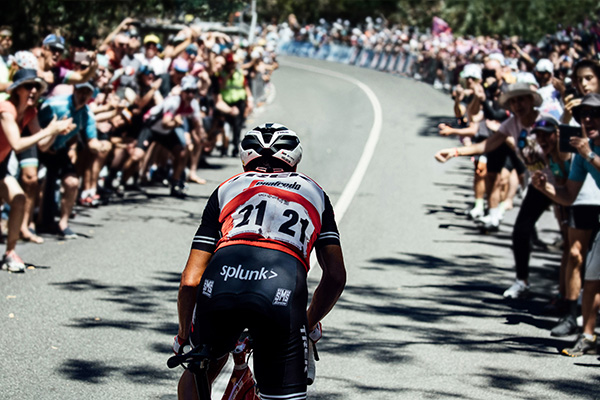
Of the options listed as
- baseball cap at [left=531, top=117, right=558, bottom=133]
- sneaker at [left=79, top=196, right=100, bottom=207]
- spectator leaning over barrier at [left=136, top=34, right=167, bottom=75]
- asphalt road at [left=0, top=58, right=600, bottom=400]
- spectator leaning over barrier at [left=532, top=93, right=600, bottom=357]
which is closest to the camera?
asphalt road at [left=0, top=58, right=600, bottom=400]

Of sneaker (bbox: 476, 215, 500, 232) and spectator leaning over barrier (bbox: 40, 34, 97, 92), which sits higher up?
spectator leaning over barrier (bbox: 40, 34, 97, 92)

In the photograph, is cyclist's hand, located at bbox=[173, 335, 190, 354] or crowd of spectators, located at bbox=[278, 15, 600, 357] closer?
cyclist's hand, located at bbox=[173, 335, 190, 354]

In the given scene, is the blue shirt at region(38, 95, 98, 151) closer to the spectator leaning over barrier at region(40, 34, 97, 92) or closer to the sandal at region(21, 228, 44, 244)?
the spectator leaning over barrier at region(40, 34, 97, 92)

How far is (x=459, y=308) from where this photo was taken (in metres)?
9.11

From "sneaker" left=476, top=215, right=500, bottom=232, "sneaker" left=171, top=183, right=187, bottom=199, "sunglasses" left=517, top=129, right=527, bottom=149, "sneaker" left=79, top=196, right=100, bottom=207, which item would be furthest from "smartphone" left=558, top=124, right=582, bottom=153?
"sneaker" left=171, top=183, right=187, bottom=199

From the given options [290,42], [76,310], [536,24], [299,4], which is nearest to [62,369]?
[76,310]

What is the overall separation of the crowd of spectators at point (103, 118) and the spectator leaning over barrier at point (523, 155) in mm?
4194

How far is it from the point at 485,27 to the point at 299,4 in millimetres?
33908

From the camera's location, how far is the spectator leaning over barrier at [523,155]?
9055 mm

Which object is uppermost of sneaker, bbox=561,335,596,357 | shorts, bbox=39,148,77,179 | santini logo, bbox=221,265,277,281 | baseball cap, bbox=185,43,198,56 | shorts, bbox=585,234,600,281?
santini logo, bbox=221,265,277,281

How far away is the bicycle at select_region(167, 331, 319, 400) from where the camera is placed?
423 cm

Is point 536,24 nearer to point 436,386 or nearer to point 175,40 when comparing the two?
point 175,40

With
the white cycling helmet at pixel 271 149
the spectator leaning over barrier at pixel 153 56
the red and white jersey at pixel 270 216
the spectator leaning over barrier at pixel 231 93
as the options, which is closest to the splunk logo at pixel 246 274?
the red and white jersey at pixel 270 216

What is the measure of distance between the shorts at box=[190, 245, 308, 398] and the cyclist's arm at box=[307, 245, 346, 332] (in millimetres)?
277
